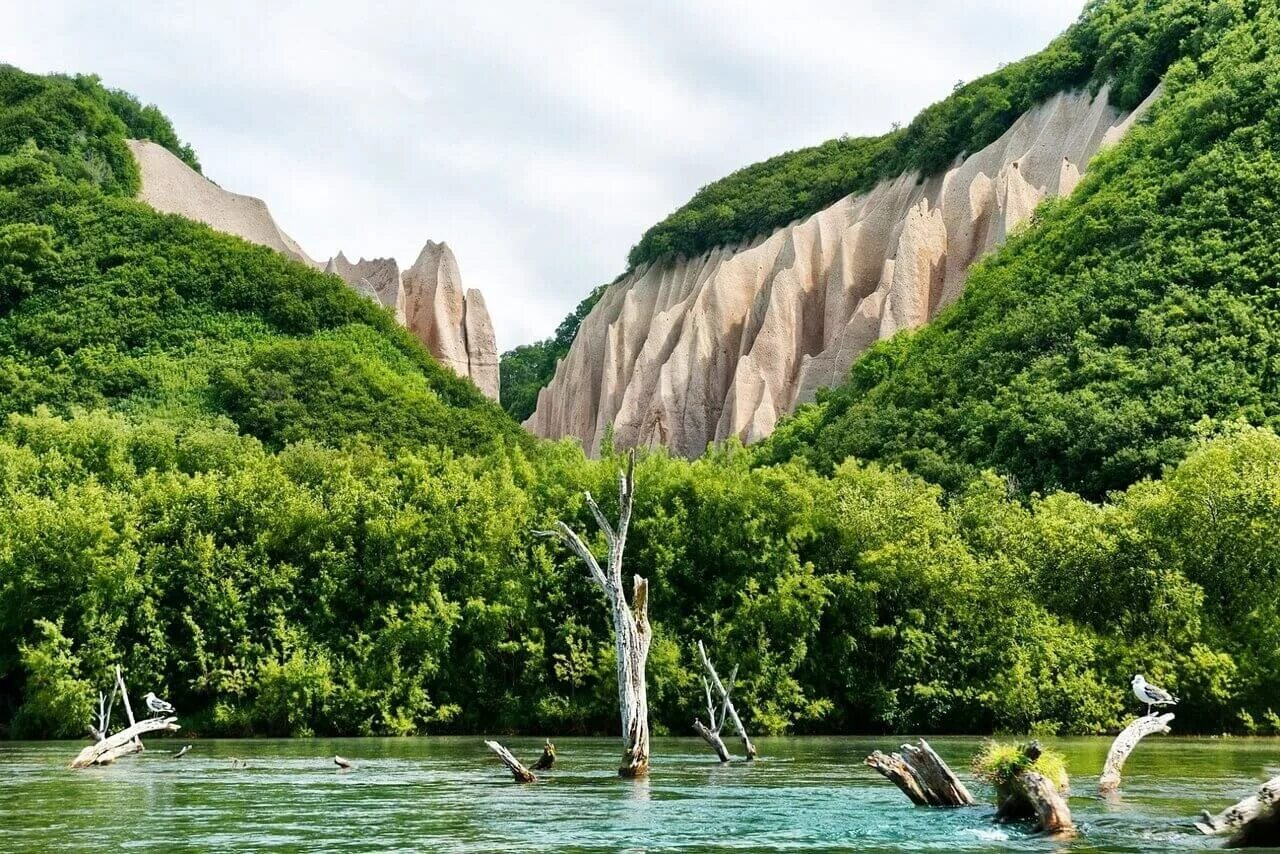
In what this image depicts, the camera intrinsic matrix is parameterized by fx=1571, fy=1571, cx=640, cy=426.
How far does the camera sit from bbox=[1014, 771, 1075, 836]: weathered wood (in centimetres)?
2108

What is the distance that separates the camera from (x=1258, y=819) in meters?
18.5

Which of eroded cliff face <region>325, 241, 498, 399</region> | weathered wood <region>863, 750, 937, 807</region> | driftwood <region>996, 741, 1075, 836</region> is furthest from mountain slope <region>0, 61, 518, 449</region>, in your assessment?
driftwood <region>996, 741, 1075, 836</region>

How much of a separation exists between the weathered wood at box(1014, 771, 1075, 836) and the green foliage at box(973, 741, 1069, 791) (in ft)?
0.68

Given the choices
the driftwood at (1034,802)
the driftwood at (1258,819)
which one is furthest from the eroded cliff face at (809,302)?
the driftwood at (1258,819)

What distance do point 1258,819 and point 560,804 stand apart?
445 inches

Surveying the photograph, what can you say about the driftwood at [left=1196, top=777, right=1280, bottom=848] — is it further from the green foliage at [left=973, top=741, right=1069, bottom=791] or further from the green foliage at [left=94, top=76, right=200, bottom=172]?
the green foliage at [left=94, top=76, right=200, bottom=172]

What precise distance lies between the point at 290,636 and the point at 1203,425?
1321 inches

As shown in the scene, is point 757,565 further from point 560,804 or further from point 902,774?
point 902,774

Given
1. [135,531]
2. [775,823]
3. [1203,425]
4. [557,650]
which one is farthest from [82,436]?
[775,823]

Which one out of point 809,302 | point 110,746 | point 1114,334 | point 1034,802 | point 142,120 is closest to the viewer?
point 1034,802

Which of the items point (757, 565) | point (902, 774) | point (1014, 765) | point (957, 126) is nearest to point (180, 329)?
point (757, 565)

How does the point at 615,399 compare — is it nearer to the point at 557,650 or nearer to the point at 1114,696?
the point at 557,650

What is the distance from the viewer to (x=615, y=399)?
370ft

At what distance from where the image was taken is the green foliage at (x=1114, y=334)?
63.3 meters
